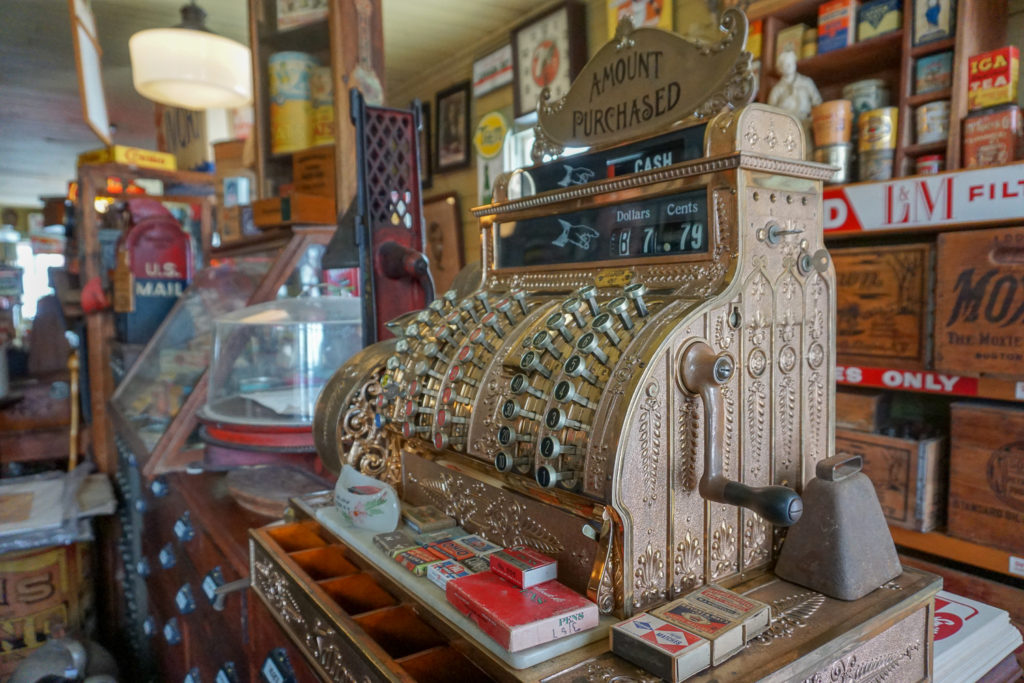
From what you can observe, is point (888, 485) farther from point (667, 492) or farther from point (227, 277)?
point (227, 277)

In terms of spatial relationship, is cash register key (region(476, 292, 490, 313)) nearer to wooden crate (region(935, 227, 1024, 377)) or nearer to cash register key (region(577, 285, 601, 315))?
cash register key (region(577, 285, 601, 315))

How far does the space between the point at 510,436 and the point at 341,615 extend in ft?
1.22

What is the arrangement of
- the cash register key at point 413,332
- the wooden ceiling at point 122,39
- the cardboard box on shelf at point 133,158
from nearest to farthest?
the cash register key at point 413,332 < the wooden ceiling at point 122,39 < the cardboard box on shelf at point 133,158

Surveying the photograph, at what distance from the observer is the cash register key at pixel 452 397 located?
118 centimetres

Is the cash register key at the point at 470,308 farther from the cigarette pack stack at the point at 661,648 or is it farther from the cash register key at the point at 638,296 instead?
the cigarette pack stack at the point at 661,648

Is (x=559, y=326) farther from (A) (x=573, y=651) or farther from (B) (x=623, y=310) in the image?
(A) (x=573, y=651)

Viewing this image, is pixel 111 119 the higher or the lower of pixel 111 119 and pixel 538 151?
the higher

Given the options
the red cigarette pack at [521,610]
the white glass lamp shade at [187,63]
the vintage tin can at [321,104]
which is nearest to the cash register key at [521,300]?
the red cigarette pack at [521,610]

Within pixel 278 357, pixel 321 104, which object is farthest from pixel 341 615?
pixel 321 104

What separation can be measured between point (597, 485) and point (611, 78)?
0.72 meters

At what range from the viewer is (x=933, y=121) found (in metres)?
2.14

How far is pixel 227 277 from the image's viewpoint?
3.11 metres

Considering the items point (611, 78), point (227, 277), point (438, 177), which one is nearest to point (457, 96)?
point (438, 177)

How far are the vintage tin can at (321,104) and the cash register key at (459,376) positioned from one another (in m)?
2.60
